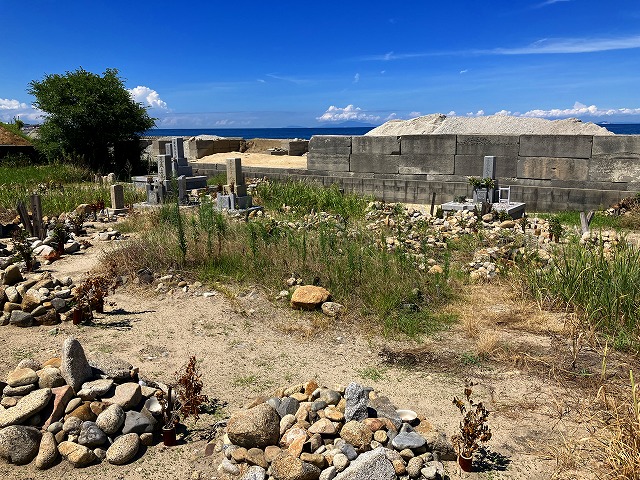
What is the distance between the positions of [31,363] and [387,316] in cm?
348

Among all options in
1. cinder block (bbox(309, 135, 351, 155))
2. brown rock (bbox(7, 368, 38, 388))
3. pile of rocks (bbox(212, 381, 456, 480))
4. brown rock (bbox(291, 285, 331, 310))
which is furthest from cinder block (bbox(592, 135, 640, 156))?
brown rock (bbox(7, 368, 38, 388))

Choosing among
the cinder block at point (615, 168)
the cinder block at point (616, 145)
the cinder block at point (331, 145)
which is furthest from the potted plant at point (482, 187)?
the cinder block at point (331, 145)

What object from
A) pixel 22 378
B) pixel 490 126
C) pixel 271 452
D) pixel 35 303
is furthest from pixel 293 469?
pixel 490 126

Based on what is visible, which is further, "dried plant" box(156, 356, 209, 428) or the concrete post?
the concrete post

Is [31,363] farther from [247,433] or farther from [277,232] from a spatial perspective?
[277,232]

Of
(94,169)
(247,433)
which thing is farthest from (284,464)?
(94,169)

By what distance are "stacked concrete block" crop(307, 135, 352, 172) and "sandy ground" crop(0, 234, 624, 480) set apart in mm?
10173

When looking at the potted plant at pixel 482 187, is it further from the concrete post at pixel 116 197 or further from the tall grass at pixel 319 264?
the concrete post at pixel 116 197

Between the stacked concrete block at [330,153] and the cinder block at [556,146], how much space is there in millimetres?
5224

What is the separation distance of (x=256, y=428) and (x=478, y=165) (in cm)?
1207

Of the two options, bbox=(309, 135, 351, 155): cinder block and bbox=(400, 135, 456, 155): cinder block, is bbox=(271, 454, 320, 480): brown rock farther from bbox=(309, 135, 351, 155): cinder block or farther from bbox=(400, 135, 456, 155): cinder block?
bbox=(309, 135, 351, 155): cinder block

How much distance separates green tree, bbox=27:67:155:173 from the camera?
1906 centimetres

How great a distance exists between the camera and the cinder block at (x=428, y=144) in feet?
47.6

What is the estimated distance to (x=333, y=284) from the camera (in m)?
6.66
